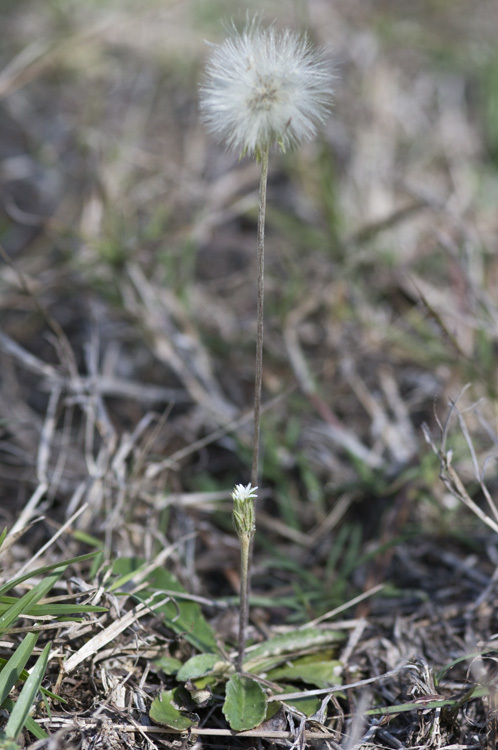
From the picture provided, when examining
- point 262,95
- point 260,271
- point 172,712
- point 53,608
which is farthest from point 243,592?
point 262,95

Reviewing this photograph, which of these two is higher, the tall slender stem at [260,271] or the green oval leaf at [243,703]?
the tall slender stem at [260,271]

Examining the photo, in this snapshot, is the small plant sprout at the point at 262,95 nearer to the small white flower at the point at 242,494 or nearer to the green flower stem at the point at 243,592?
the small white flower at the point at 242,494

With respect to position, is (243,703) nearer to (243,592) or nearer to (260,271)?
(243,592)

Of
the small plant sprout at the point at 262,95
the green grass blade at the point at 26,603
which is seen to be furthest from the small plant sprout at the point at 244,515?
the green grass blade at the point at 26,603

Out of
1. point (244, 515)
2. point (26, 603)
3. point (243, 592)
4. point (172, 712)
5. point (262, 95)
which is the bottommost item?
point (172, 712)

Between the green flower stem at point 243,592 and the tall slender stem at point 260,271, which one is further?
the green flower stem at point 243,592
